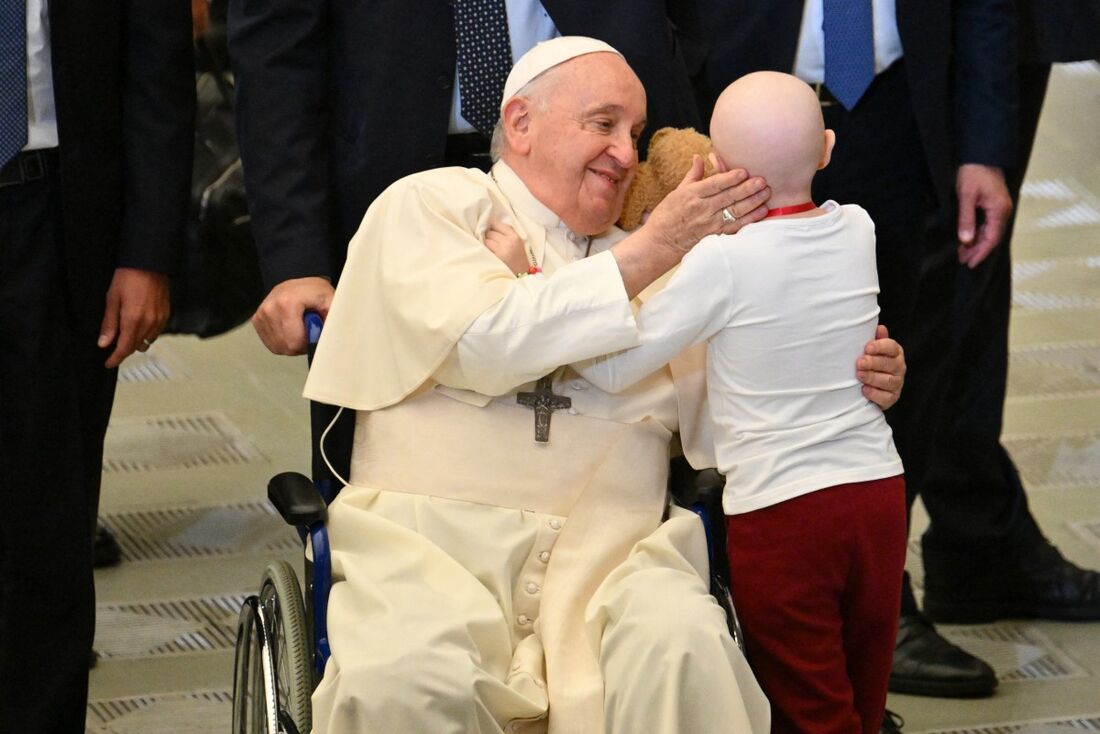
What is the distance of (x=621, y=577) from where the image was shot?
267cm

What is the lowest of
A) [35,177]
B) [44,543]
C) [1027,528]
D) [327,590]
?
[1027,528]

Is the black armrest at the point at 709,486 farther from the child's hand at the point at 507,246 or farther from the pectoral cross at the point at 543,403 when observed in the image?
the child's hand at the point at 507,246

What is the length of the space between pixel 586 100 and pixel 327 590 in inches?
34.8

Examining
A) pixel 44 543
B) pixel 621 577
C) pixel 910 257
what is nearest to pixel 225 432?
pixel 44 543

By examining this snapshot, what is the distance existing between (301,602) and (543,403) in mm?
493

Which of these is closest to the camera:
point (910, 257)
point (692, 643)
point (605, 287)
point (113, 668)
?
point (692, 643)

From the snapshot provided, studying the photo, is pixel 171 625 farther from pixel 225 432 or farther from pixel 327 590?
pixel 327 590

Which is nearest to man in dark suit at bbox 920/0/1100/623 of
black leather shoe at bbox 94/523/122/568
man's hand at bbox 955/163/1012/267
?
man's hand at bbox 955/163/1012/267

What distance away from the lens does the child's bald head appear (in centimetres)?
255

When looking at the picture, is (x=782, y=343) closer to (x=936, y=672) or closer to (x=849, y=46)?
(x=849, y=46)

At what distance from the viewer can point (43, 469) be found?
3.22 metres

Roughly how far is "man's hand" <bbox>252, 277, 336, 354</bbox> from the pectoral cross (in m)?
0.40

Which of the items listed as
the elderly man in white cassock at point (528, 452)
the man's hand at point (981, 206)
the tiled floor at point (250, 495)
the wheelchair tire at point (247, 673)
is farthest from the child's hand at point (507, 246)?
the tiled floor at point (250, 495)

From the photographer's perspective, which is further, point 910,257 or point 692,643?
point 910,257
